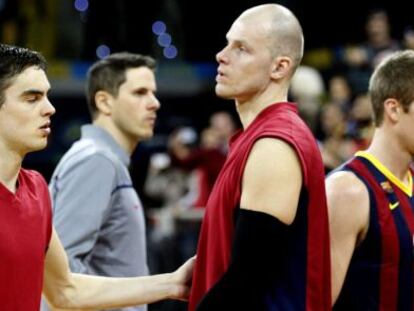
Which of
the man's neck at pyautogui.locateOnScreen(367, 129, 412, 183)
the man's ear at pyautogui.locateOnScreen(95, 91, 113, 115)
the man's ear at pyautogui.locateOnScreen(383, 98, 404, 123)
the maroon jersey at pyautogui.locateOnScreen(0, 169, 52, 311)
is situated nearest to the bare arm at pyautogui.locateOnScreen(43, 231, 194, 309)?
the maroon jersey at pyautogui.locateOnScreen(0, 169, 52, 311)

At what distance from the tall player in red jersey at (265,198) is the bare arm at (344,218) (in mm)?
419

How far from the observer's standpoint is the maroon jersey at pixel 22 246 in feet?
10.9

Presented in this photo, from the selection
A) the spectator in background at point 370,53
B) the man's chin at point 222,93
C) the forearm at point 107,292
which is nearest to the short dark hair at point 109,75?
the forearm at point 107,292

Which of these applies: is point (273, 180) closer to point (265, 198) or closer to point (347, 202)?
point (265, 198)

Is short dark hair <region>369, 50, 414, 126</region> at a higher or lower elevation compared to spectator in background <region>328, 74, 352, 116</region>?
lower

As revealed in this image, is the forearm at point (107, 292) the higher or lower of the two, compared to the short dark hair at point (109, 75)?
lower

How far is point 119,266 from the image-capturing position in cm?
464

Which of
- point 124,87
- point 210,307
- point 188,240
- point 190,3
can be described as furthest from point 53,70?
point 210,307

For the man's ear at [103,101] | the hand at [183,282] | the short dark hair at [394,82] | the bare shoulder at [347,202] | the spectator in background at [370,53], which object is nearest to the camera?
the hand at [183,282]

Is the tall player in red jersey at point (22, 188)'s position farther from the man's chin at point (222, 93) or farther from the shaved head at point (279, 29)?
the shaved head at point (279, 29)

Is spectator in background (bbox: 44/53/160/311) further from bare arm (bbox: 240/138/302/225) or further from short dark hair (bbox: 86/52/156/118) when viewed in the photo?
bare arm (bbox: 240/138/302/225)

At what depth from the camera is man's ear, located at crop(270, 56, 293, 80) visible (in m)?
3.45

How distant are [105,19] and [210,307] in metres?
9.85

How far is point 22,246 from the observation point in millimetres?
3389
